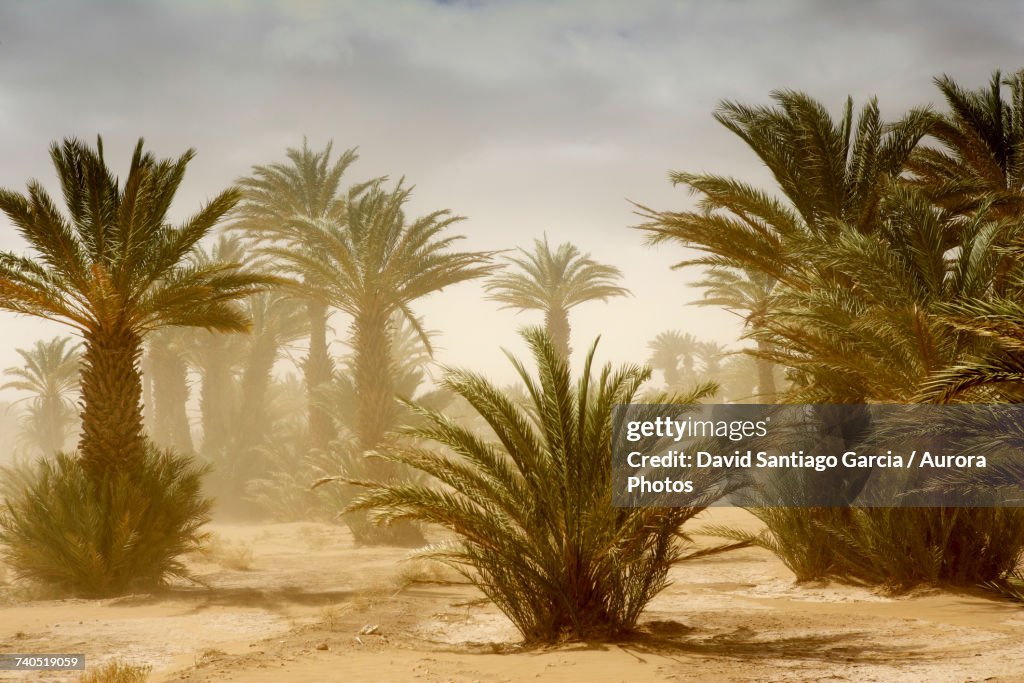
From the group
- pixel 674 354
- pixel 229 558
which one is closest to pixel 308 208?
pixel 229 558

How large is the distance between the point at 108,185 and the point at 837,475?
12.1 m

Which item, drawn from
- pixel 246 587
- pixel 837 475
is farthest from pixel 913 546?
pixel 246 587

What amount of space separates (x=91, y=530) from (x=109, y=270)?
386 centimetres

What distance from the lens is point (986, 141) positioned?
14.3 meters

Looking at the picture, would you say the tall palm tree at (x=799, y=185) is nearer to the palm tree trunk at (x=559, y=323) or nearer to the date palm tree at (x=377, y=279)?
the date palm tree at (x=377, y=279)

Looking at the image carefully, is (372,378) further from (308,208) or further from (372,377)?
(308,208)

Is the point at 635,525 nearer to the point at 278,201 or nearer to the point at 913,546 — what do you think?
the point at 913,546

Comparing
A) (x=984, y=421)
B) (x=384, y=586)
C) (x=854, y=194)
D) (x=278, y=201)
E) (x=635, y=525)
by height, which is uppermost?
(x=278, y=201)

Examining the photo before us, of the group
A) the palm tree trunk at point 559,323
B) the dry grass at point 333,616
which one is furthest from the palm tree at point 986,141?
the palm tree trunk at point 559,323

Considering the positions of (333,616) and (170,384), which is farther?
(170,384)

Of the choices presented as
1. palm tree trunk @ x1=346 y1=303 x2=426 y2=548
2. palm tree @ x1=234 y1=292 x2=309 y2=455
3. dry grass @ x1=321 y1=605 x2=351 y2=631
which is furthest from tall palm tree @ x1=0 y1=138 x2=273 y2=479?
palm tree @ x1=234 y1=292 x2=309 y2=455

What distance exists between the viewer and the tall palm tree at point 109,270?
1204 centimetres

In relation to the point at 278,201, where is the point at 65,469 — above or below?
below

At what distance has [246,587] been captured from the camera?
13117mm
